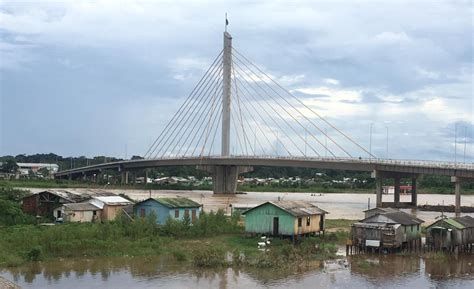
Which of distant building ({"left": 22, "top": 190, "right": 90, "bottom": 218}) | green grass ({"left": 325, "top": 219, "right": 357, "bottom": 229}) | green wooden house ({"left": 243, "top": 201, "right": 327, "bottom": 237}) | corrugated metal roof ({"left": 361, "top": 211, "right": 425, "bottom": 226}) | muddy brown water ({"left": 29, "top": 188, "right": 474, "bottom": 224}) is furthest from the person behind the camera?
muddy brown water ({"left": 29, "top": 188, "right": 474, "bottom": 224})

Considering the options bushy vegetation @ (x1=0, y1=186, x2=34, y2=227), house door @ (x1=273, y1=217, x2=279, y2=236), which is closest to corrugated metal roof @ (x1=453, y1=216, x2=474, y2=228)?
house door @ (x1=273, y1=217, x2=279, y2=236)

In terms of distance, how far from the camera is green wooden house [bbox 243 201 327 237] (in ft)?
109

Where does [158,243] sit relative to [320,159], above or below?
below

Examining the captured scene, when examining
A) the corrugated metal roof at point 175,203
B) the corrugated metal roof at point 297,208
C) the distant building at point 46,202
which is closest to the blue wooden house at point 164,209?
the corrugated metal roof at point 175,203

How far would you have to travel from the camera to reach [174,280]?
77.6 feet

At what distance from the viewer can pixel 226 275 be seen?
81.6 feet

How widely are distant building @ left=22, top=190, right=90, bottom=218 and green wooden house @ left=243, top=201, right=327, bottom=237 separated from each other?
36.4 ft

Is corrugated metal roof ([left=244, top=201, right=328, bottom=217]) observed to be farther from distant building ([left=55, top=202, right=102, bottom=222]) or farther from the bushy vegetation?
the bushy vegetation

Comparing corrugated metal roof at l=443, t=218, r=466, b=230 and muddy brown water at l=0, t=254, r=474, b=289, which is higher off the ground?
corrugated metal roof at l=443, t=218, r=466, b=230

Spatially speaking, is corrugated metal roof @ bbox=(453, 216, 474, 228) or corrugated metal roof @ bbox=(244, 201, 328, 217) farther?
corrugated metal roof @ bbox=(453, 216, 474, 228)

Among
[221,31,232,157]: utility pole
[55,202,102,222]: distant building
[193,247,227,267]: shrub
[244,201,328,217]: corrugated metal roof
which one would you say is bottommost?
[193,247,227,267]: shrub

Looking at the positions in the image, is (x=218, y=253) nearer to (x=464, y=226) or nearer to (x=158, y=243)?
(x=158, y=243)

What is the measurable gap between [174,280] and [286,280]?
166 inches

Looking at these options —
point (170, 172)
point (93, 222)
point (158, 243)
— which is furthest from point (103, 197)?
point (170, 172)
